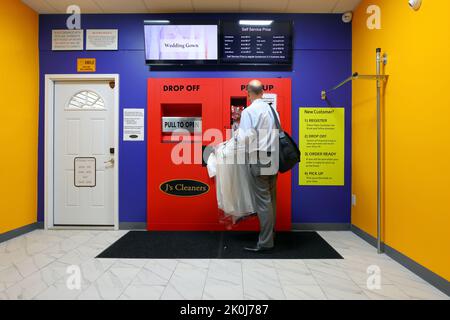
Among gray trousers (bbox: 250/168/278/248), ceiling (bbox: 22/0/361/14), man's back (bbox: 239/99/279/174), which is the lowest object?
gray trousers (bbox: 250/168/278/248)

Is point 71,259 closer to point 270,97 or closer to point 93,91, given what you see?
point 93,91

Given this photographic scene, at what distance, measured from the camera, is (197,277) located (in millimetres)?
2070

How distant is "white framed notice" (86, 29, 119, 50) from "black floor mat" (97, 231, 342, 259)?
8.03 ft

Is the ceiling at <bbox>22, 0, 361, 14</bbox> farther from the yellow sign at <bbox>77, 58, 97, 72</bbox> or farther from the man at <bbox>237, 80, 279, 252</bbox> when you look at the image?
the man at <bbox>237, 80, 279, 252</bbox>

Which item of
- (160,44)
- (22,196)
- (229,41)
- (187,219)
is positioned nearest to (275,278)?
(187,219)

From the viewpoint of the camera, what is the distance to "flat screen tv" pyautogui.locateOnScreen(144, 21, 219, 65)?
3299mm

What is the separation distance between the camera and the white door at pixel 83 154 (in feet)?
11.5

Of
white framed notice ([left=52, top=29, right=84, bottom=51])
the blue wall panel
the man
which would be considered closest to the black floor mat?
the man

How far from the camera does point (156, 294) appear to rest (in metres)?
1.82

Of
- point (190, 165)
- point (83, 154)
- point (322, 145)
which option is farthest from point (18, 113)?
point (322, 145)

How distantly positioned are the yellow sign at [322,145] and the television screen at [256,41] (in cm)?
80

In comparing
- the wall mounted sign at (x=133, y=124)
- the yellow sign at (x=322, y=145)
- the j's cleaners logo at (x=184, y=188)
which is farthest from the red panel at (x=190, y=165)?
the yellow sign at (x=322, y=145)

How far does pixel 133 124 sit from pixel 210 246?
1.86 metres

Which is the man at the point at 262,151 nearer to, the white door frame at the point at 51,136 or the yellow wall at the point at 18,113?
the white door frame at the point at 51,136
